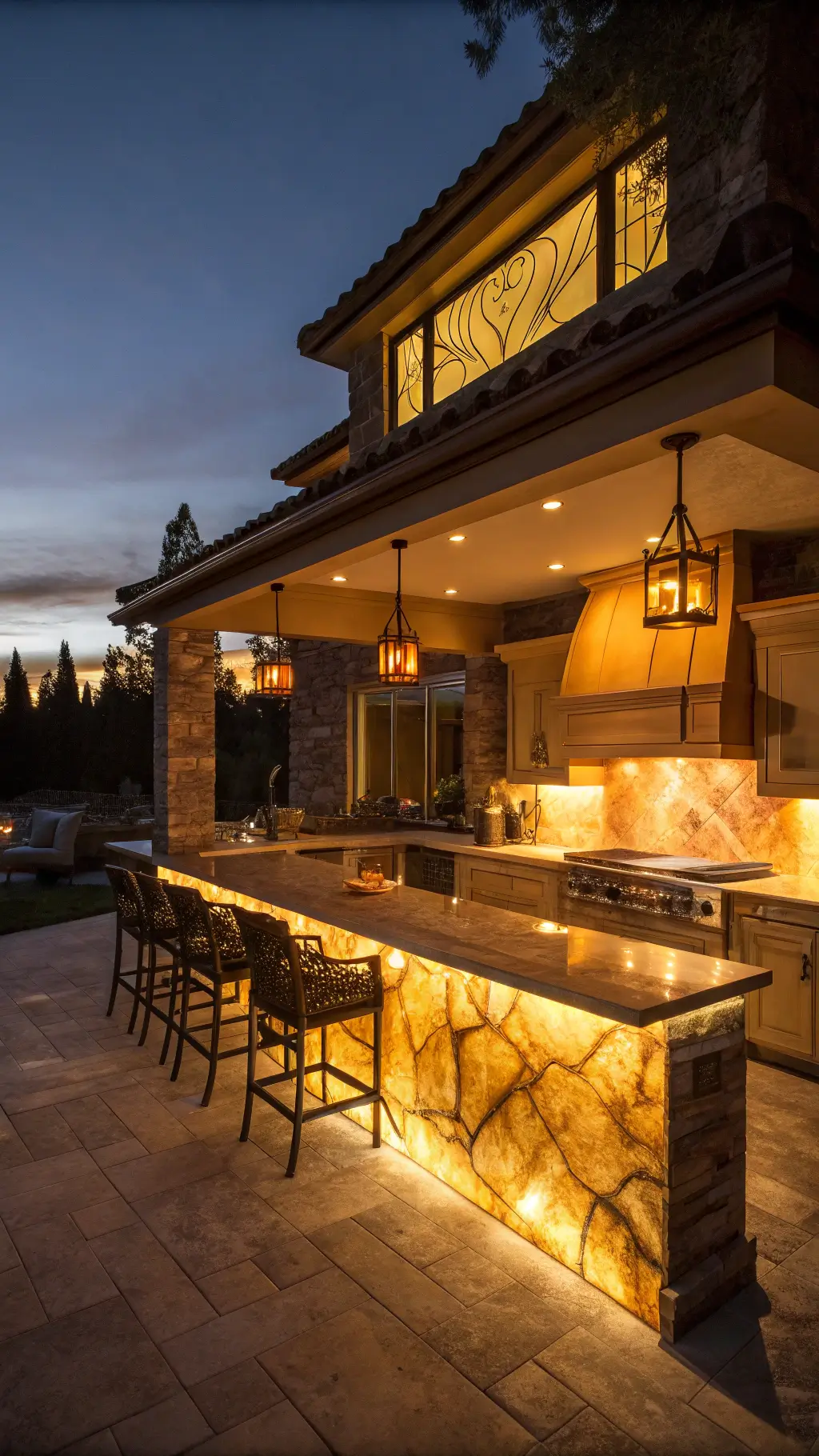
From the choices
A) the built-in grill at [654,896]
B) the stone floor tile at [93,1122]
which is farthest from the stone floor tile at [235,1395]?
the built-in grill at [654,896]

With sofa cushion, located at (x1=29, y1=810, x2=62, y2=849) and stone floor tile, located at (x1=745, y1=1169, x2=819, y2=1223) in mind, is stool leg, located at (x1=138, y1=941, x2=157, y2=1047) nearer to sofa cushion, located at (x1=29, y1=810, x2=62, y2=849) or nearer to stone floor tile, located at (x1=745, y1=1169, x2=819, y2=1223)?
stone floor tile, located at (x1=745, y1=1169, x2=819, y2=1223)

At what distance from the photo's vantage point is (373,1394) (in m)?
2.09

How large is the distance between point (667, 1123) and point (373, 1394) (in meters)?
1.11

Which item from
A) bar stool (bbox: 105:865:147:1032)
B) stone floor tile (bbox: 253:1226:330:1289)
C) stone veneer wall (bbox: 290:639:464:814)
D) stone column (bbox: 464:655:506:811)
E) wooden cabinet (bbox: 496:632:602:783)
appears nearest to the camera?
stone floor tile (bbox: 253:1226:330:1289)

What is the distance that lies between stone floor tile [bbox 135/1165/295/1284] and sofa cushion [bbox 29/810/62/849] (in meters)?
8.06

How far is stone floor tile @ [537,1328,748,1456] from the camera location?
1.93 meters

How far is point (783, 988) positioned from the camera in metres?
4.27

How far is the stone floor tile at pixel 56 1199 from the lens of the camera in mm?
3000

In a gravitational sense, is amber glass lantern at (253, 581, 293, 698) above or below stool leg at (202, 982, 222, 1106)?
above

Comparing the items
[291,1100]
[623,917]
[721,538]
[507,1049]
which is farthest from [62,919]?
[721,538]

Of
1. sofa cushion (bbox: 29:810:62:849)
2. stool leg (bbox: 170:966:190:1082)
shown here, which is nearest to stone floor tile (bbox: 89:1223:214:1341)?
stool leg (bbox: 170:966:190:1082)

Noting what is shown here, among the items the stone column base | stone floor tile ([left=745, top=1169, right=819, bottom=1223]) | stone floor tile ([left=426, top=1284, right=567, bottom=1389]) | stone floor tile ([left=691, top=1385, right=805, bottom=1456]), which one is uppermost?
the stone column base

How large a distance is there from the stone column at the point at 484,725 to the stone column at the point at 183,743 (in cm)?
246

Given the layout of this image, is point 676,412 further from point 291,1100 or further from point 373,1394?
point 291,1100
